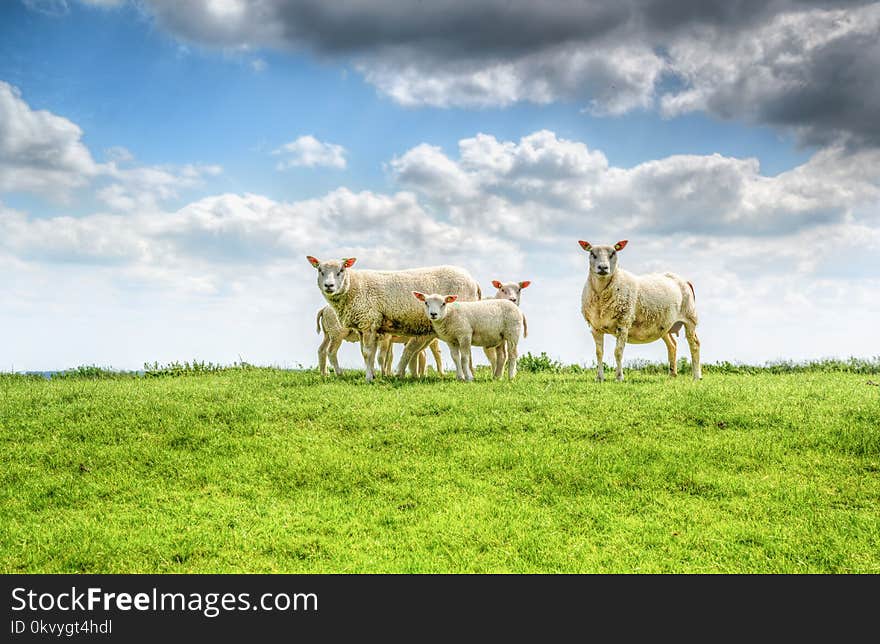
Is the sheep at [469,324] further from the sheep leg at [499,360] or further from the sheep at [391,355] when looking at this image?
the sheep at [391,355]

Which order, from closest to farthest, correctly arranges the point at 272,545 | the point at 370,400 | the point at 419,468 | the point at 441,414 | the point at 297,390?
the point at 272,545 < the point at 419,468 < the point at 441,414 < the point at 370,400 < the point at 297,390

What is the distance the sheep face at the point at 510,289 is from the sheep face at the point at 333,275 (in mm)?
4487

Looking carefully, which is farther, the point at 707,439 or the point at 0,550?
the point at 707,439

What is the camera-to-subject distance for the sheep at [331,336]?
1948 cm

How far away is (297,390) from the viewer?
1608 centimetres

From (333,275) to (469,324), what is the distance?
348 cm

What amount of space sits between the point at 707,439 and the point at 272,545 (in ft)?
23.5

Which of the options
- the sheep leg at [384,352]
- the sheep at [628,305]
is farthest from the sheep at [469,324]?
the sheep leg at [384,352]

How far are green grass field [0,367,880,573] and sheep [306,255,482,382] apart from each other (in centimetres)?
305

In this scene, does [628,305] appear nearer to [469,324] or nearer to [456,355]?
[469,324]

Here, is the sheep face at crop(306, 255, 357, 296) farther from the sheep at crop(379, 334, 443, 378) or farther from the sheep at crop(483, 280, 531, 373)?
the sheep at crop(483, 280, 531, 373)
